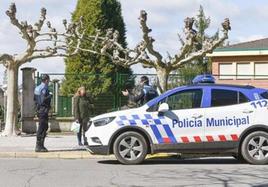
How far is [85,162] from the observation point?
1524cm

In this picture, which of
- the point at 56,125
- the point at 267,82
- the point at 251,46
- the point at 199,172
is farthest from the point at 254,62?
the point at 199,172

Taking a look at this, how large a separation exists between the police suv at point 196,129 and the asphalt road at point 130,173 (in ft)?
1.23

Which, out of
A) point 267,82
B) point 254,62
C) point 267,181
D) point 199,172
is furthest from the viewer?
point 254,62

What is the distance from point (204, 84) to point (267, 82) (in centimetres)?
1154

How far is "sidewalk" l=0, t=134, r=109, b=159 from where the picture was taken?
53.5 ft

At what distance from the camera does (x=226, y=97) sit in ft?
47.4

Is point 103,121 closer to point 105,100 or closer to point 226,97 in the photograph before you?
point 226,97

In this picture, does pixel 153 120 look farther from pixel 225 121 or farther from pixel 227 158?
pixel 227 158

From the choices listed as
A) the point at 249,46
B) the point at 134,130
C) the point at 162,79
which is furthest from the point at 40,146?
→ the point at 249,46

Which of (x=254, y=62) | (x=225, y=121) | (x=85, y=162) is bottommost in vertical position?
(x=85, y=162)

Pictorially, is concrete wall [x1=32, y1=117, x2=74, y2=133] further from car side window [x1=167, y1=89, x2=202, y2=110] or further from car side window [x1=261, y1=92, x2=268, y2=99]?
car side window [x1=261, y1=92, x2=268, y2=99]

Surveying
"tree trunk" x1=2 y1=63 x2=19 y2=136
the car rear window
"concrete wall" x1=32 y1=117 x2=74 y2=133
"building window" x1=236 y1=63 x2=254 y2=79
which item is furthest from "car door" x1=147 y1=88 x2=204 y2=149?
"building window" x1=236 y1=63 x2=254 y2=79

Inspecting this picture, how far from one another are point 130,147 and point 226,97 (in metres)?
2.40

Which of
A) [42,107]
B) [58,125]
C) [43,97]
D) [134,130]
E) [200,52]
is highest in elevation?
[200,52]
